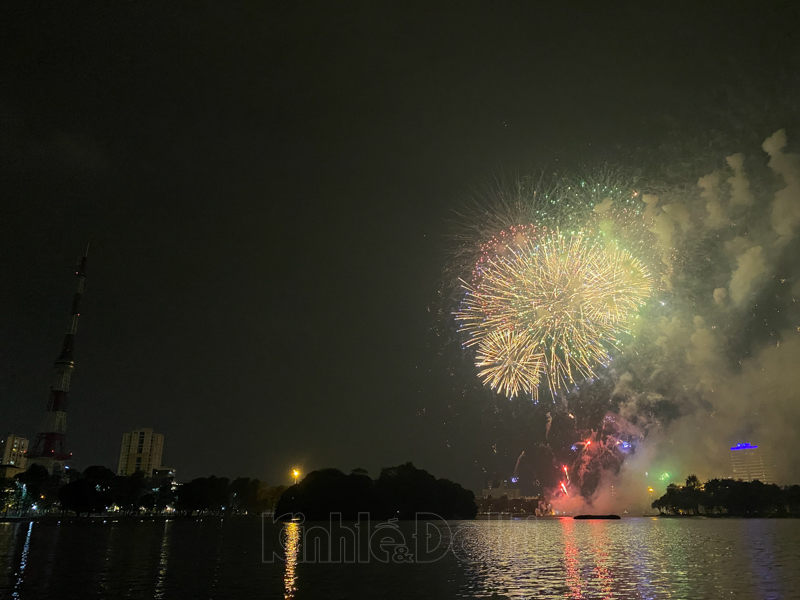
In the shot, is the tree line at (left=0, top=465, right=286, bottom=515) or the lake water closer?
the lake water

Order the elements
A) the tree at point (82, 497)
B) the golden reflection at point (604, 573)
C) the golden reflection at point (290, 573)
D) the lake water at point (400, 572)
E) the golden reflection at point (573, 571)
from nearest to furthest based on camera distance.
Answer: the golden reflection at point (573, 571) → the lake water at point (400, 572) → the golden reflection at point (290, 573) → the golden reflection at point (604, 573) → the tree at point (82, 497)

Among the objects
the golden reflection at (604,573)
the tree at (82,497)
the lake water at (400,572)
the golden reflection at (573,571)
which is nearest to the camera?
the golden reflection at (573,571)

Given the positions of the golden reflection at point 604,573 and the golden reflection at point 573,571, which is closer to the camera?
the golden reflection at point 573,571

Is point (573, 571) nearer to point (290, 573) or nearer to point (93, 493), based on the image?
point (290, 573)

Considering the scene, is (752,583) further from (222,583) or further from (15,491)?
A: (15,491)

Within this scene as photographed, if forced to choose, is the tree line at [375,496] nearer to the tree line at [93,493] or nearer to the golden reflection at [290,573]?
the tree line at [93,493]

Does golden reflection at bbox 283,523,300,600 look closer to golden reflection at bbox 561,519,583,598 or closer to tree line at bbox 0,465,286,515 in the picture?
golden reflection at bbox 561,519,583,598

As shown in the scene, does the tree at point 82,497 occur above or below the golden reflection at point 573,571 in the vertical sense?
above

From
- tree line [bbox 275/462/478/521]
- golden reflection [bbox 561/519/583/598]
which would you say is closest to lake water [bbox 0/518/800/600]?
golden reflection [bbox 561/519/583/598]

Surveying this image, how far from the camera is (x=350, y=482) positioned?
15288 centimetres

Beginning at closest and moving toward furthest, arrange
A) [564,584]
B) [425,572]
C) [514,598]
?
[514,598]
[564,584]
[425,572]

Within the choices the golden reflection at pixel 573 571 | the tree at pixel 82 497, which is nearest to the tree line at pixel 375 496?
the tree at pixel 82 497

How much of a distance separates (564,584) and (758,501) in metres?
188

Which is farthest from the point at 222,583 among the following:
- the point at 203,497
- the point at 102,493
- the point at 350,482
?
the point at 203,497
